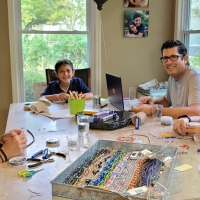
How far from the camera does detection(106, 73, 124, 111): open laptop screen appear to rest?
A: 2.18 meters

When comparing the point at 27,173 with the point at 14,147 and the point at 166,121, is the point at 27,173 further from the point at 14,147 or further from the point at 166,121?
the point at 166,121

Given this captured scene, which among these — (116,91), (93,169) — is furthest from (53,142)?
(116,91)

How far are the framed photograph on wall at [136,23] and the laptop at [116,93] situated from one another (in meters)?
1.28

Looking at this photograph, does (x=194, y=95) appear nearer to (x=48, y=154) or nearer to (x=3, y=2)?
(x=48, y=154)

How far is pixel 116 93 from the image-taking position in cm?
231

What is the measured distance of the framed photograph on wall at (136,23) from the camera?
3.51 meters

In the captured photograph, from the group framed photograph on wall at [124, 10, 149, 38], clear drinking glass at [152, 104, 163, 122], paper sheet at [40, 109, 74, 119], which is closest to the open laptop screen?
clear drinking glass at [152, 104, 163, 122]

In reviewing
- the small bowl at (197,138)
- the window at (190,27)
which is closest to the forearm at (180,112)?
the small bowl at (197,138)

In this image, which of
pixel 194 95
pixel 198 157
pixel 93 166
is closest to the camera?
pixel 93 166

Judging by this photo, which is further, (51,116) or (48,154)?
(51,116)

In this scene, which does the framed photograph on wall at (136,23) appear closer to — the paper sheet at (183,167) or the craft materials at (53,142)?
the craft materials at (53,142)

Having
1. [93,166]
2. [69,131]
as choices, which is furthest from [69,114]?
[93,166]

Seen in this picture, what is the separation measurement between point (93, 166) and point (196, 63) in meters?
2.62

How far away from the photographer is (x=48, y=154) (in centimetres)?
131
